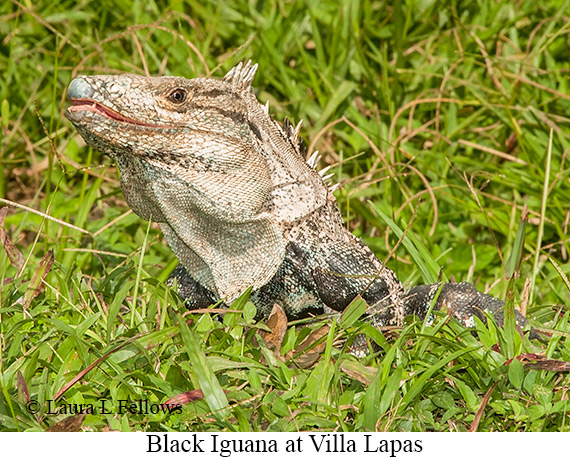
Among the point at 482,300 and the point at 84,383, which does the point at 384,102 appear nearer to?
the point at 482,300

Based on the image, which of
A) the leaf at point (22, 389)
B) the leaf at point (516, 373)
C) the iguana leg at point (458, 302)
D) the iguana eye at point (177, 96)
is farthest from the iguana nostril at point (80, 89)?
the leaf at point (516, 373)

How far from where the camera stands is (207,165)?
3672mm

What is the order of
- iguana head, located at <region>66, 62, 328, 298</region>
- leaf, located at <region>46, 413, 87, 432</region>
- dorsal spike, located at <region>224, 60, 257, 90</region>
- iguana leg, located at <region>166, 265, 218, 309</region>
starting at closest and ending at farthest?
leaf, located at <region>46, 413, 87, 432</region>, iguana head, located at <region>66, 62, 328, 298</region>, dorsal spike, located at <region>224, 60, 257, 90</region>, iguana leg, located at <region>166, 265, 218, 309</region>

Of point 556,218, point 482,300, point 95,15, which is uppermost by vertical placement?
point 95,15

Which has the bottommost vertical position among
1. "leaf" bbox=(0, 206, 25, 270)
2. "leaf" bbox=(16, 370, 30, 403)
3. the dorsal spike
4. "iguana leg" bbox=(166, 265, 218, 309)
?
"iguana leg" bbox=(166, 265, 218, 309)

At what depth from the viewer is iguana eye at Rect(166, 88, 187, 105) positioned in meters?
3.62

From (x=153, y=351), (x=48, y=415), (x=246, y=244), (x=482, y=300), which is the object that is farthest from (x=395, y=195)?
(x=48, y=415)

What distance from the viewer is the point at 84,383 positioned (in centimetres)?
342

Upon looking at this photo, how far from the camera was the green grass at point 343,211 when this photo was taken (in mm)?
3338

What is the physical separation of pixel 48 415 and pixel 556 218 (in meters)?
4.05

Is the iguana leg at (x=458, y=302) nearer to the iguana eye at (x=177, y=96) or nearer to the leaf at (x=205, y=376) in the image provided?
the leaf at (x=205, y=376)

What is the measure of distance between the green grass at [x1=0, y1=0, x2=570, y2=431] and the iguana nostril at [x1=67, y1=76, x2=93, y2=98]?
0.75 m

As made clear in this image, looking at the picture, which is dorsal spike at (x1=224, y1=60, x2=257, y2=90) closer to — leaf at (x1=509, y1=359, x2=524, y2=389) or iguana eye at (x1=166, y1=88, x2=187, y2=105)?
iguana eye at (x1=166, y1=88, x2=187, y2=105)

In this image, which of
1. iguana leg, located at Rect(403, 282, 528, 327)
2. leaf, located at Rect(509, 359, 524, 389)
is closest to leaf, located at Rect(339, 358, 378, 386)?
leaf, located at Rect(509, 359, 524, 389)
